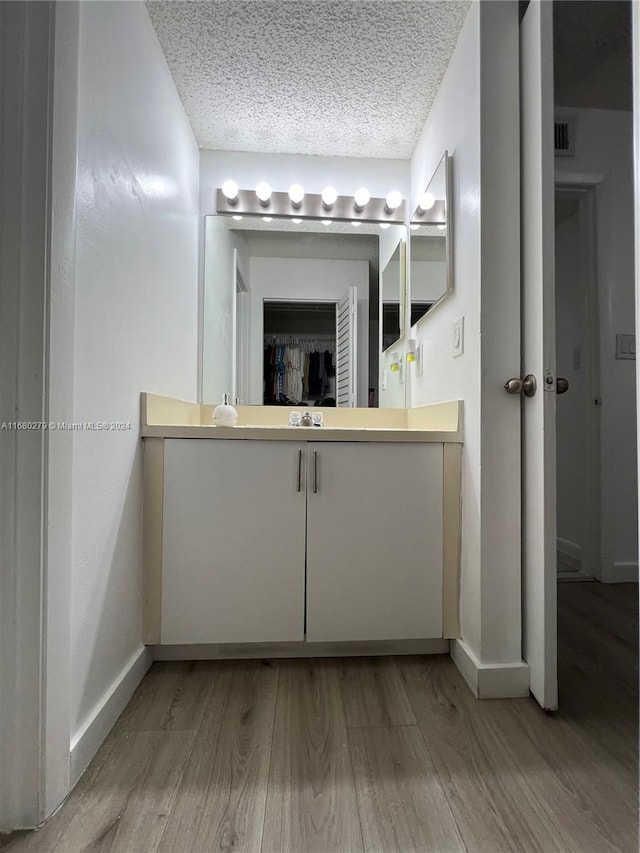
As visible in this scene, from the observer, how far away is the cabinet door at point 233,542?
1.31m

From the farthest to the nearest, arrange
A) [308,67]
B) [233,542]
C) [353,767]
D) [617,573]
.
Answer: [617,573]
[308,67]
[233,542]
[353,767]

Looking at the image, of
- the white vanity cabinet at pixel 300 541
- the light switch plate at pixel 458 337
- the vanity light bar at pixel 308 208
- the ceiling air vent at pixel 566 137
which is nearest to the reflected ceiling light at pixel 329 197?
the vanity light bar at pixel 308 208

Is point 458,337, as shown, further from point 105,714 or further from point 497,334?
point 105,714

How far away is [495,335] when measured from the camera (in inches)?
47.2

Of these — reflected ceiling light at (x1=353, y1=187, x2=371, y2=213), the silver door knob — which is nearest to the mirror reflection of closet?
reflected ceiling light at (x1=353, y1=187, x2=371, y2=213)

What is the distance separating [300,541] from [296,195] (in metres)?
1.65

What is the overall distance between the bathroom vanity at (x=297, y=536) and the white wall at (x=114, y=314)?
114 millimetres

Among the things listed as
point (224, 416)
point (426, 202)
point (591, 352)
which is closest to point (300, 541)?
point (224, 416)

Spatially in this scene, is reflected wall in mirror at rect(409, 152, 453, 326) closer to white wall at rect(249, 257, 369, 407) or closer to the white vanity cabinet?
white wall at rect(249, 257, 369, 407)

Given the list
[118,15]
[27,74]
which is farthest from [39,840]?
[118,15]

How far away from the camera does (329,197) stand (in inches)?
77.2

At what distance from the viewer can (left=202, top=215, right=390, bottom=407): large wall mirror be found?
1937 millimetres

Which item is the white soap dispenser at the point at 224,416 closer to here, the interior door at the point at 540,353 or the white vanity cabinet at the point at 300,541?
the white vanity cabinet at the point at 300,541

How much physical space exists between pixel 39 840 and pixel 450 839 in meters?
0.78
